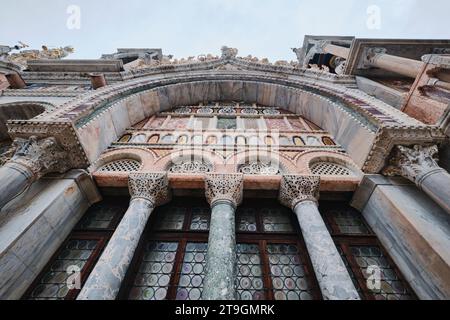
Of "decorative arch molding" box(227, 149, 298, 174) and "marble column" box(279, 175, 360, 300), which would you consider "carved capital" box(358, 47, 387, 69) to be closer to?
"decorative arch molding" box(227, 149, 298, 174)

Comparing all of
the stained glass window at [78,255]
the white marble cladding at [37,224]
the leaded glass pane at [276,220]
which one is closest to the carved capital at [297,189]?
the leaded glass pane at [276,220]

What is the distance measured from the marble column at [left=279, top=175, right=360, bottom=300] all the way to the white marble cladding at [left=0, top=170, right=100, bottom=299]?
391cm

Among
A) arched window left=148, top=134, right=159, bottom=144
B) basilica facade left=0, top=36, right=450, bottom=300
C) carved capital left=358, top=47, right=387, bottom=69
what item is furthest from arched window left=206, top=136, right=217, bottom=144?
carved capital left=358, top=47, right=387, bottom=69

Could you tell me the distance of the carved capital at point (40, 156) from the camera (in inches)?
157

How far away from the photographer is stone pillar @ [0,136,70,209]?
3574 mm

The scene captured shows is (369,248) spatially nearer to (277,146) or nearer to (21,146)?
(277,146)

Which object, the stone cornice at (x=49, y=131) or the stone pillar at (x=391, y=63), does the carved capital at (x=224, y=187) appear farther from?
the stone pillar at (x=391, y=63)

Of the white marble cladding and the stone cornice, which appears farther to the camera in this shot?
the stone cornice

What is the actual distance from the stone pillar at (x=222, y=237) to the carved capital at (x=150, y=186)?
84cm

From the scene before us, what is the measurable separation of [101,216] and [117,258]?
1.88 m

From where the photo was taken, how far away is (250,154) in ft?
18.9

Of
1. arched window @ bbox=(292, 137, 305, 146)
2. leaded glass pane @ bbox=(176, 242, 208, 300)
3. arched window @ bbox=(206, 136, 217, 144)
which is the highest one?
arched window @ bbox=(292, 137, 305, 146)

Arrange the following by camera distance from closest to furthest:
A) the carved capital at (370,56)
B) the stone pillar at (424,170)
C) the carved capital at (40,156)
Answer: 1. the stone pillar at (424,170)
2. the carved capital at (40,156)
3. the carved capital at (370,56)
